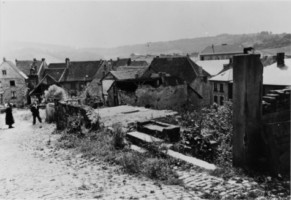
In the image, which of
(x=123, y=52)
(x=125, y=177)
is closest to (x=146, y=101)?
(x=125, y=177)

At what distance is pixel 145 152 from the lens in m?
9.13

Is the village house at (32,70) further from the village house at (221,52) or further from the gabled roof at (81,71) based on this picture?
the village house at (221,52)

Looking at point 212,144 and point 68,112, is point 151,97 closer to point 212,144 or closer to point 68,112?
point 68,112

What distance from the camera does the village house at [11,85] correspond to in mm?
47594

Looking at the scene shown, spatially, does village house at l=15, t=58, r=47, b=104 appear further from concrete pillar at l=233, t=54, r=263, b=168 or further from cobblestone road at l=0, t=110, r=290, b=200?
concrete pillar at l=233, t=54, r=263, b=168

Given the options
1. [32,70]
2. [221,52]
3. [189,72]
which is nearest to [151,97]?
[189,72]

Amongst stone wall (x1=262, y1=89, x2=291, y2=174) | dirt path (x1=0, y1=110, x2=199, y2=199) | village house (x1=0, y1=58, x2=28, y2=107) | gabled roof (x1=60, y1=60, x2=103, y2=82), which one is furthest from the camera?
gabled roof (x1=60, y1=60, x2=103, y2=82)

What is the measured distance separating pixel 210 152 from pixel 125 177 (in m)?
2.67

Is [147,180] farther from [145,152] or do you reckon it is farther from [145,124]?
[145,124]

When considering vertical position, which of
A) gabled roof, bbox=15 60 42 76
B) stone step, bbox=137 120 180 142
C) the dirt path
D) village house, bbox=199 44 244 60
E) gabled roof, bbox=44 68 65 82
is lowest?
the dirt path

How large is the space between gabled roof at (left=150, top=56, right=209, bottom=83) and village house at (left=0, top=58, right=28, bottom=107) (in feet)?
72.4

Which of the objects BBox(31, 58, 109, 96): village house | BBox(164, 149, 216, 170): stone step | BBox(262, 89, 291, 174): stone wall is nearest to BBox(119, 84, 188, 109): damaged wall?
BBox(164, 149, 216, 170): stone step

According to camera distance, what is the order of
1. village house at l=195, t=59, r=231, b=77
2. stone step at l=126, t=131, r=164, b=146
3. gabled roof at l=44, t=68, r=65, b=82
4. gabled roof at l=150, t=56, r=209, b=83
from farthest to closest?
gabled roof at l=44, t=68, r=65, b=82 → village house at l=195, t=59, r=231, b=77 → gabled roof at l=150, t=56, r=209, b=83 → stone step at l=126, t=131, r=164, b=146

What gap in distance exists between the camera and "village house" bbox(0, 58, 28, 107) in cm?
4759
